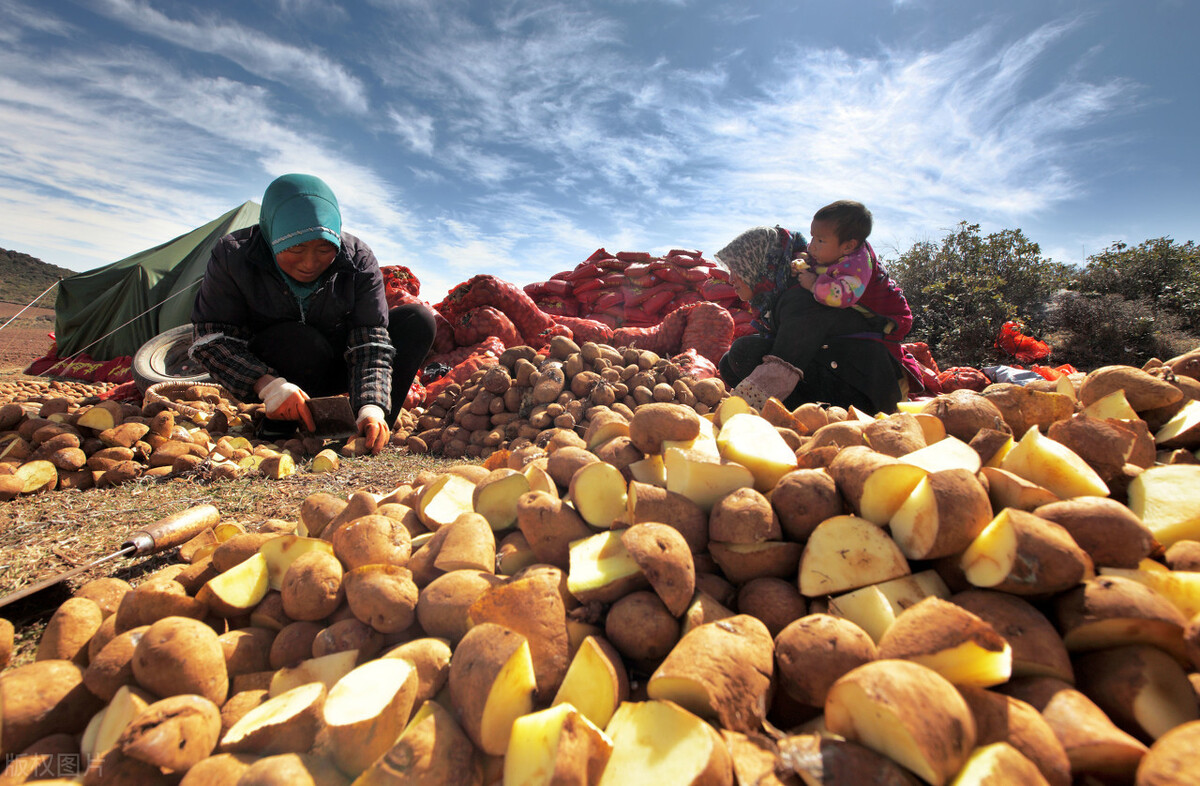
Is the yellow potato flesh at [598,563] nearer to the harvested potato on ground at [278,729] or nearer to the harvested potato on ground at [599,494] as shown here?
the harvested potato on ground at [599,494]

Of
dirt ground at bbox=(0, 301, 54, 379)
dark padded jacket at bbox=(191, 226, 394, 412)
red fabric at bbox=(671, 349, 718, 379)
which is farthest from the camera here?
dirt ground at bbox=(0, 301, 54, 379)

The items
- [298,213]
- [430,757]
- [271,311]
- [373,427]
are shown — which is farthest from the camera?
[271,311]

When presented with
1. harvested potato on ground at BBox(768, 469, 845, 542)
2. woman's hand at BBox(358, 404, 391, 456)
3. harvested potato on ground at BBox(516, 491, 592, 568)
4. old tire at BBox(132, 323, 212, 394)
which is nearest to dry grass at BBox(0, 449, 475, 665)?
woman's hand at BBox(358, 404, 391, 456)

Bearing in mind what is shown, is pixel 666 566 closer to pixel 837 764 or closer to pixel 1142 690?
pixel 837 764

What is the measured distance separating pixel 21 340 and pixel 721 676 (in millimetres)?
22625

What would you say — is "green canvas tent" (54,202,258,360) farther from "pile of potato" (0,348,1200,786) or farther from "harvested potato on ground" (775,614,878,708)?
"harvested potato on ground" (775,614,878,708)

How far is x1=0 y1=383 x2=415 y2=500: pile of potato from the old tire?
138 cm

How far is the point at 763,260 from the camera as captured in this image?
14.0 ft

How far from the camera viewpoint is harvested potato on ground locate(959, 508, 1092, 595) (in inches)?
37.2

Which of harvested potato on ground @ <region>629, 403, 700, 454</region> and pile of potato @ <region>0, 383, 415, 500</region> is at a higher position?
harvested potato on ground @ <region>629, 403, 700, 454</region>

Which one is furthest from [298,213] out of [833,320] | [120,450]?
[833,320]

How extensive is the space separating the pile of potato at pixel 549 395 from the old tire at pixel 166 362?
260 centimetres

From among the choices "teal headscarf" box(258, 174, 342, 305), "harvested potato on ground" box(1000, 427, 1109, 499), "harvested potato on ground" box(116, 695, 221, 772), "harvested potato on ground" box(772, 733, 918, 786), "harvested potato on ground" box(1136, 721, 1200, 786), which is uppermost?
"teal headscarf" box(258, 174, 342, 305)

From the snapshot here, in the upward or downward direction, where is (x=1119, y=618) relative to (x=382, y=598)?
upward
